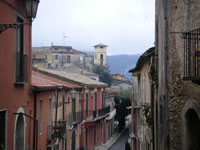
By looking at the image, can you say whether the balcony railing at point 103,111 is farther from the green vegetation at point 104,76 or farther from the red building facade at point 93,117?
the green vegetation at point 104,76

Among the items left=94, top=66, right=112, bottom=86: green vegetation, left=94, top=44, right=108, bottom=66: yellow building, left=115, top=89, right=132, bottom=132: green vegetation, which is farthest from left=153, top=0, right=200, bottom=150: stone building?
left=94, top=44, right=108, bottom=66: yellow building

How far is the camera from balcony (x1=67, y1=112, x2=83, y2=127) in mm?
28062

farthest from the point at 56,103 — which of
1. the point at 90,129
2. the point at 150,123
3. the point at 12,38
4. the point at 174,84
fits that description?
the point at 90,129

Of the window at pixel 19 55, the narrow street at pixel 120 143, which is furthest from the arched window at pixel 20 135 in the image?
the narrow street at pixel 120 143

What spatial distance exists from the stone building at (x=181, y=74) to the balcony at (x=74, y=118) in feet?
54.7

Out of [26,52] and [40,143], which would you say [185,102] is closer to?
[26,52]

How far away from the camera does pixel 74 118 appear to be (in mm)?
29938

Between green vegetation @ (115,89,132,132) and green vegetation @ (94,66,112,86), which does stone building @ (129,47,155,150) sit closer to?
green vegetation @ (115,89,132,132)

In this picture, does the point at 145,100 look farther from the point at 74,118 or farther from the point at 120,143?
the point at 120,143

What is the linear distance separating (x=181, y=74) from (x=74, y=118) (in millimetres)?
20877

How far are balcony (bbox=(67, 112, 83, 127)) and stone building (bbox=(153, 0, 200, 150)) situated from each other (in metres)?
16.7

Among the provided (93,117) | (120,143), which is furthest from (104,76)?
(93,117)

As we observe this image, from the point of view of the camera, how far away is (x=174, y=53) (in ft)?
34.5

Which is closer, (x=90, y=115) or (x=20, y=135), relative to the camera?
(x=20, y=135)
